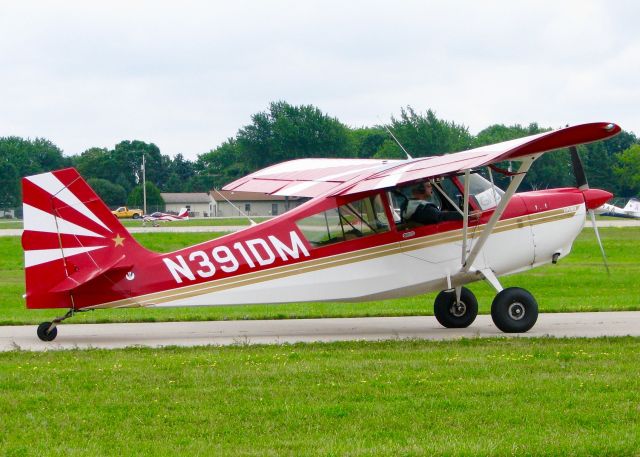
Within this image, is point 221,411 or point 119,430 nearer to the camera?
point 119,430

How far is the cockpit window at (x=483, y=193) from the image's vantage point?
47.8 ft

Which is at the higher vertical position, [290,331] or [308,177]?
[308,177]

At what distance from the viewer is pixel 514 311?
45.9 feet

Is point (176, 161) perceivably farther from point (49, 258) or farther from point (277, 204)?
point (49, 258)

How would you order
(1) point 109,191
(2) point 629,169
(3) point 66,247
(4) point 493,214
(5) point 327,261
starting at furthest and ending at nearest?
(1) point 109,191 → (2) point 629,169 → (5) point 327,261 → (4) point 493,214 → (3) point 66,247

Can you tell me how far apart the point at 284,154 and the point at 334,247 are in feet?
214

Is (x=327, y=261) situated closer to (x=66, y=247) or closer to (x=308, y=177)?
(x=308, y=177)

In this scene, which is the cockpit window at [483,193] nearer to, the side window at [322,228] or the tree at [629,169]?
the side window at [322,228]

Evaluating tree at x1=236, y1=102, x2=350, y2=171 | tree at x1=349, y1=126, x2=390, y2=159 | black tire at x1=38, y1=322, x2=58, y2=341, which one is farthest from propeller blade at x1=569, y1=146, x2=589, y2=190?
tree at x1=349, y1=126, x2=390, y2=159

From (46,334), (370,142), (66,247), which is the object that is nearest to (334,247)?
(66,247)

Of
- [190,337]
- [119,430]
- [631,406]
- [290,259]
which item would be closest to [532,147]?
[290,259]

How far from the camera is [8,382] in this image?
9.84m

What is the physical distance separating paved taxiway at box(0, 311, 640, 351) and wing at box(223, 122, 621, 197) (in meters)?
2.15

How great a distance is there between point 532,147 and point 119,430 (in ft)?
21.7
